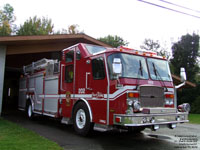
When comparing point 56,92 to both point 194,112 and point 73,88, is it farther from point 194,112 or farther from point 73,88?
point 194,112

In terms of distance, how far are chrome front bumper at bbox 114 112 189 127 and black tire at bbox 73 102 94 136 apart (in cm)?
131

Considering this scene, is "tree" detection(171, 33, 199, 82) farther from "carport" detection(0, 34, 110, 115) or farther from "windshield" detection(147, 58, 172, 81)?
"windshield" detection(147, 58, 172, 81)

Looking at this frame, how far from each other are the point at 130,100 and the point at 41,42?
7.85m

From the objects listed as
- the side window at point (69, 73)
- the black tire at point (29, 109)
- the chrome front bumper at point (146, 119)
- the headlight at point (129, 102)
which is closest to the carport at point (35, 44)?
the black tire at point (29, 109)

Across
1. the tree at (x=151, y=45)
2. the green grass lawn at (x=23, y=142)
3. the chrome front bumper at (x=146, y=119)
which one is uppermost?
the tree at (x=151, y=45)

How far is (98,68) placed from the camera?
6844mm

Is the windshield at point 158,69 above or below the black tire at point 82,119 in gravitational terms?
above

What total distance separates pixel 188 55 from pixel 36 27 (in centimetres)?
2528

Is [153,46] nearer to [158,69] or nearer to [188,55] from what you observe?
[188,55]

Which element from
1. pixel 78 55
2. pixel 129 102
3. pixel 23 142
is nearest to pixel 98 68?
pixel 78 55

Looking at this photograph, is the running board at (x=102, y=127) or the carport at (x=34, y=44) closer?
the running board at (x=102, y=127)

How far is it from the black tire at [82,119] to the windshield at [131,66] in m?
1.65

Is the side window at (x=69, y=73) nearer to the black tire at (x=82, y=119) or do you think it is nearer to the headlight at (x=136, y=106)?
the black tire at (x=82, y=119)

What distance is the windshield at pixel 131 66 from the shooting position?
6.44 m
